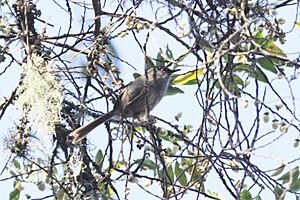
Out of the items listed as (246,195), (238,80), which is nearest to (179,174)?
(246,195)

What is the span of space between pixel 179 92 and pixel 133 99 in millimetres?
232

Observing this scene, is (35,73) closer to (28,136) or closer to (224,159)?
(28,136)

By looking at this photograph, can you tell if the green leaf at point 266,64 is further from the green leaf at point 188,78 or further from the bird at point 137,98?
the bird at point 137,98

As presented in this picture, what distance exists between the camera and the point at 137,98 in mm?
2777

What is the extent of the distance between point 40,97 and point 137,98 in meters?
0.65

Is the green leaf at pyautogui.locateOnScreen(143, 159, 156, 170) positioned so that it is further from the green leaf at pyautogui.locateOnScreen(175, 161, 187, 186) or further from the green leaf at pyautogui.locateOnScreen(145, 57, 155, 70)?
the green leaf at pyautogui.locateOnScreen(145, 57, 155, 70)

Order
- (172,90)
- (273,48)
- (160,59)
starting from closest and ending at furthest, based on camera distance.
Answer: (273,48)
(160,59)
(172,90)

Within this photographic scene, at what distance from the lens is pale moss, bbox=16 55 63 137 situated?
216cm

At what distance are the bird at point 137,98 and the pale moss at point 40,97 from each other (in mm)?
140

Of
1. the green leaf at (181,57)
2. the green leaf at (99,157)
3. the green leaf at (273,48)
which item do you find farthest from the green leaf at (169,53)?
the green leaf at (99,157)

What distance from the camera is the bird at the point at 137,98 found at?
2.36 meters

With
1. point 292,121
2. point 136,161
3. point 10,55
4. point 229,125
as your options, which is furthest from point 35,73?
point 292,121

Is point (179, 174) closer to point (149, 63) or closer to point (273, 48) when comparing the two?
point (149, 63)

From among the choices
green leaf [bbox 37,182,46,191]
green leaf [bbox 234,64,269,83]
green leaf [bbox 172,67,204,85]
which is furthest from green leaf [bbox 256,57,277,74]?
green leaf [bbox 37,182,46,191]
